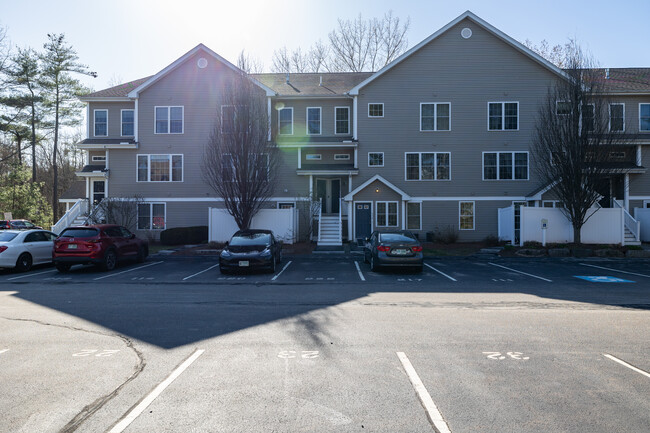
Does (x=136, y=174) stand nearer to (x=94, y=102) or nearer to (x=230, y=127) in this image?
(x=94, y=102)

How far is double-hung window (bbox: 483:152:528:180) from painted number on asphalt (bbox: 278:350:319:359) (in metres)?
23.9

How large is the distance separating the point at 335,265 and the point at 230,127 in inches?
369

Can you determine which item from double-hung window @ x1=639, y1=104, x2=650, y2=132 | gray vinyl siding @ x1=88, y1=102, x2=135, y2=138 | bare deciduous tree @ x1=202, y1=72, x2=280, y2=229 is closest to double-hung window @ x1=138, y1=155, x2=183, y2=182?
gray vinyl siding @ x1=88, y1=102, x2=135, y2=138

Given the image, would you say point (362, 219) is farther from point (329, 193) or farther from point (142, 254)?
point (142, 254)

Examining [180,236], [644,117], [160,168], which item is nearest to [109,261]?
[180,236]

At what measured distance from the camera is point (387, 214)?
27141 mm

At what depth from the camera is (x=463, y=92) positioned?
27.6 metres

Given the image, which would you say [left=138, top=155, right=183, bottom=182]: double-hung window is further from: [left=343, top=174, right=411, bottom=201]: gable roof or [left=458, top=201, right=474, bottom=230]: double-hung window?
[left=458, top=201, right=474, bottom=230]: double-hung window

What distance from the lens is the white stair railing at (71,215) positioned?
86.2ft

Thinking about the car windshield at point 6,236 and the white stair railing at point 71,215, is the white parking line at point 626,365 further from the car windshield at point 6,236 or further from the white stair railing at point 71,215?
the white stair railing at point 71,215

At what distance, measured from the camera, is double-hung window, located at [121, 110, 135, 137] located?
29.6 metres

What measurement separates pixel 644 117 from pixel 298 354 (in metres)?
31.0

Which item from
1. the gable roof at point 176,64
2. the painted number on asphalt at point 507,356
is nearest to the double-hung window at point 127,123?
the gable roof at point 176,64

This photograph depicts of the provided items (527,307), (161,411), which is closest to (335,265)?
(527,307)
